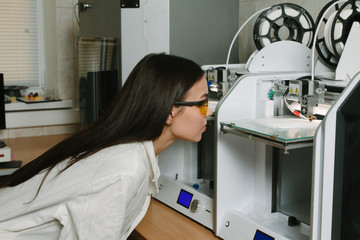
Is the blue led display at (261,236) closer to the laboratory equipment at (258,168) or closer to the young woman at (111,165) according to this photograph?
the laboratory equipment at (258,168)

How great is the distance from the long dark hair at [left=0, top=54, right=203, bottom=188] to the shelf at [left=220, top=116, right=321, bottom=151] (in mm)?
213

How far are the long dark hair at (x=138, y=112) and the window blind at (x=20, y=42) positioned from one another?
7.08 feet

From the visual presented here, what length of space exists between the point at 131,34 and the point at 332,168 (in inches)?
44.5

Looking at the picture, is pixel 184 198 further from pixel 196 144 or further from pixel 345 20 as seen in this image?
pixel 345 20

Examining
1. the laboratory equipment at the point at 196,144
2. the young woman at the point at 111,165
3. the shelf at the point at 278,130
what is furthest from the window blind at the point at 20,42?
the shelf at the point at 278,130

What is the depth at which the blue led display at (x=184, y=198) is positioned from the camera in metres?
1.74

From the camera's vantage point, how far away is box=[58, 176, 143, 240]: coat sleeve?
3.59ft

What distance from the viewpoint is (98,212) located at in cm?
109

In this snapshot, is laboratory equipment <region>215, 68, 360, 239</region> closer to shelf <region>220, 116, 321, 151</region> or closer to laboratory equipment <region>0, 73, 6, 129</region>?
shelf <region>220, 116, 321, 151</region>

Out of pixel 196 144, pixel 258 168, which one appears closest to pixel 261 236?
pixel 258 168

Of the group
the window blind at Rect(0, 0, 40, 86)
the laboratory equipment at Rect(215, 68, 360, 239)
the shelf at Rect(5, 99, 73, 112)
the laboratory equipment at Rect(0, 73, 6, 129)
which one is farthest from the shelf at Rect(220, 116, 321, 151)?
the window blind at Rect(0, 0, 40, 86)

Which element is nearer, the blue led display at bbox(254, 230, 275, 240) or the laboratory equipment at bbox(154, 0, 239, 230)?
the blue led display at bbox(254, 230, 275, 240)

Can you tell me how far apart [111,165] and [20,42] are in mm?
2408

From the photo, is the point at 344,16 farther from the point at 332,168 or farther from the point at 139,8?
the point at 139,8
